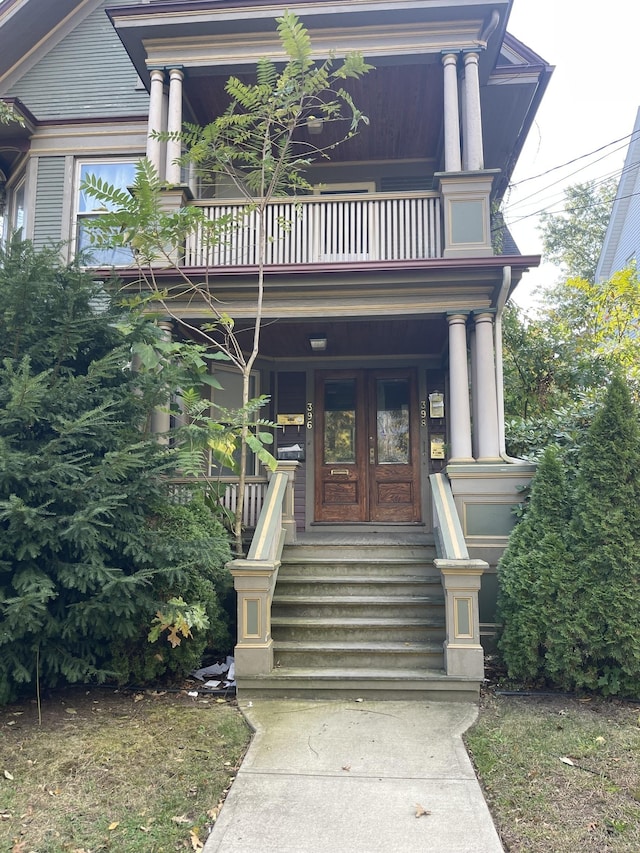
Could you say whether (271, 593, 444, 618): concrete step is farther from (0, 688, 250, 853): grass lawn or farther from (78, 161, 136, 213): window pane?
(78, 161, 136, 213): window pane

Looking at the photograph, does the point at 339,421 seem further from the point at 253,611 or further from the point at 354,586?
the point at 253,611

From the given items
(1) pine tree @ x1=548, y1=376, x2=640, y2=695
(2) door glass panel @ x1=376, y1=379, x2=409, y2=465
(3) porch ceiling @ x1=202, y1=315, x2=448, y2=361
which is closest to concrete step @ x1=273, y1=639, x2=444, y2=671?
(1) pine tree @ x1=548, y1=376, x2=640, y2=695

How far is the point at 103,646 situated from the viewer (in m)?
4.68

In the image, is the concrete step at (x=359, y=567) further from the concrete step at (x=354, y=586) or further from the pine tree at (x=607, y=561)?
the pine tree at (x=607, y=561)

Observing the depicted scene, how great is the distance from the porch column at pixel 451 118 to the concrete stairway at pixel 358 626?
435 cm

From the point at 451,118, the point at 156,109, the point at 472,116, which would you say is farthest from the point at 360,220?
the point at 156,109

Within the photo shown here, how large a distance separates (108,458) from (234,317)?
3.15 metres

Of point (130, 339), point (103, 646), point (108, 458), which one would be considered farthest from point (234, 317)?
point (103, 646)

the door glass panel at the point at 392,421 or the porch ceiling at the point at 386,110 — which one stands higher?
the porch ceiling at the point at 386,110

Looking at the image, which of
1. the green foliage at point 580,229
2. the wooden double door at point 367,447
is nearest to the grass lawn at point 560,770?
the wooden double door at point 367,447

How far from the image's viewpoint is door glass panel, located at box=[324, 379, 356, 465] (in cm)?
860

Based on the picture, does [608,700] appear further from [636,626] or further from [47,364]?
[47,364]

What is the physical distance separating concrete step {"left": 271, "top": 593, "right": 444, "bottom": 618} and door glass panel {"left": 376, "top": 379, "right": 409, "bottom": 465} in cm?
323

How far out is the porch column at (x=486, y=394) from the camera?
21.1 ft
